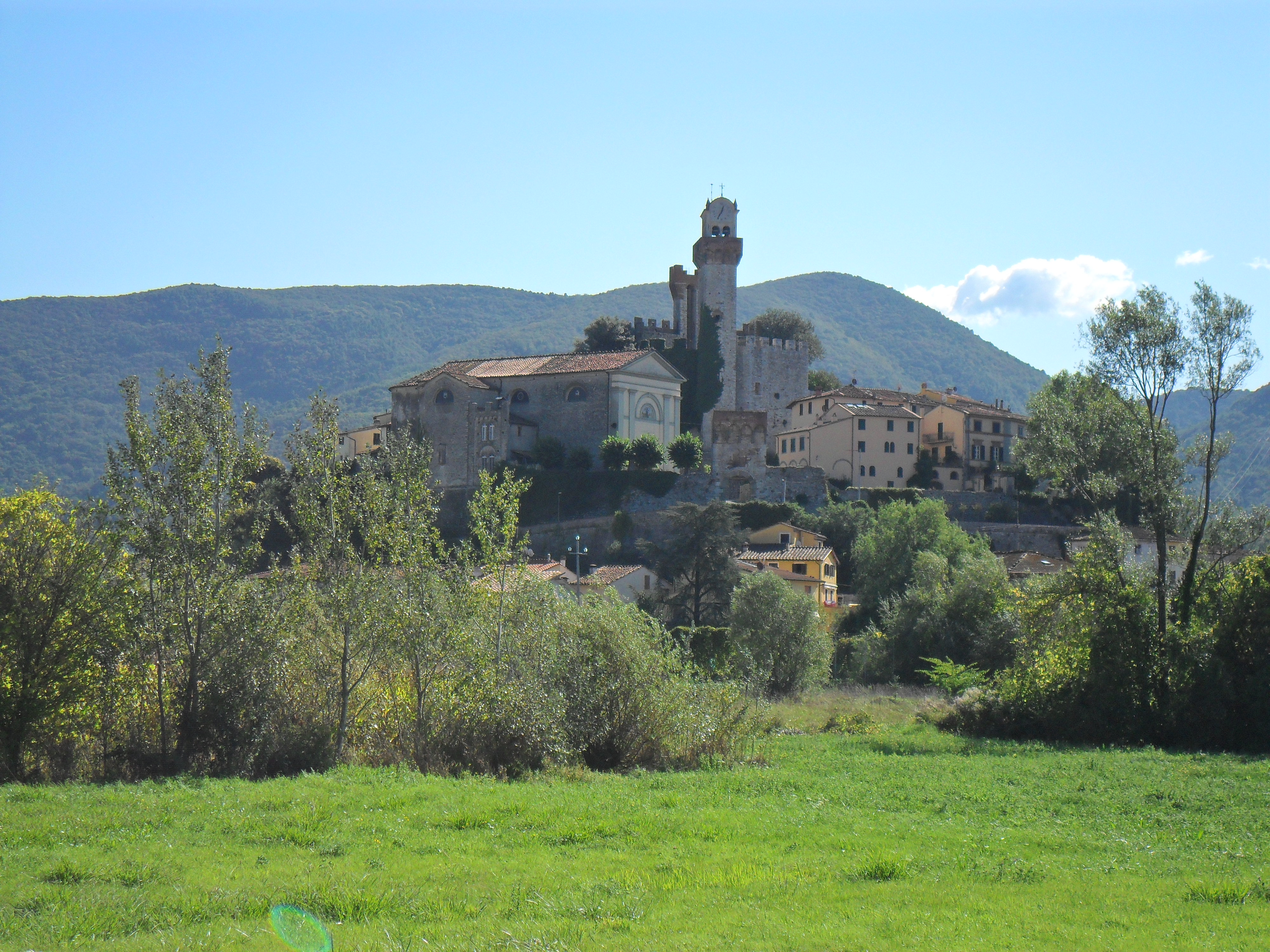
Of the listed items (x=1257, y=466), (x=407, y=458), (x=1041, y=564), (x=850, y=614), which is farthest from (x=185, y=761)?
(x=1257, y=466)

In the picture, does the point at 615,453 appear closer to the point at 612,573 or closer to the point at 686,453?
the point at 686,453

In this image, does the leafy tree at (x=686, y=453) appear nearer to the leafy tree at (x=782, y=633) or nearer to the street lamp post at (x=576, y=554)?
the street lamp post at (x=576, y=554)

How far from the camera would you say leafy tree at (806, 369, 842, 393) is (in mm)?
89312

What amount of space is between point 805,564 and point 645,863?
42.6m

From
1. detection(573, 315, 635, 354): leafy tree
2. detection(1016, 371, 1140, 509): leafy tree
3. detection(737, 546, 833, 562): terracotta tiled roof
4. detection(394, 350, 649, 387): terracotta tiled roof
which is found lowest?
detection(737, 546, 833, 562): terracotta tiled roof

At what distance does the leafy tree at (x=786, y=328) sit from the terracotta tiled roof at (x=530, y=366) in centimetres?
1821

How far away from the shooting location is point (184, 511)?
1730 cm

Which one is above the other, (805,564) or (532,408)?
(532,408)

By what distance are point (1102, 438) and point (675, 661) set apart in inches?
465

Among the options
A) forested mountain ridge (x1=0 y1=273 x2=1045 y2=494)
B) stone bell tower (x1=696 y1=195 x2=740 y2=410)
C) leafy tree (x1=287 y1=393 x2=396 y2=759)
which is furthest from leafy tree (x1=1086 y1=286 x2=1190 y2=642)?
forested mountain ridge (x1=0 y1=273 x2=1045 y2=494)

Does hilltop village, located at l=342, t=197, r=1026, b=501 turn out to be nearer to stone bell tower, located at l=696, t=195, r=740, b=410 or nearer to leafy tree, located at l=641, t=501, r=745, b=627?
stone bell tower, located at l=696, t=195, r=740, b=410

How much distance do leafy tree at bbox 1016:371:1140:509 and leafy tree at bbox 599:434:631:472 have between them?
38180 mm

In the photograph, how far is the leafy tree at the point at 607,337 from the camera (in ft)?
258

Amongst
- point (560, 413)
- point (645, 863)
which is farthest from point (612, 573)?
point (645, 863)
